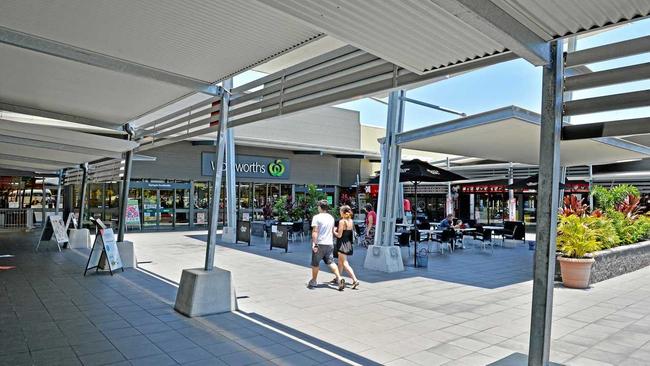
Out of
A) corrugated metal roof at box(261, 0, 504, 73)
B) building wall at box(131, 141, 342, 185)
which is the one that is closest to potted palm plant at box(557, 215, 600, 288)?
corrugated metal roof at box(261, 0, 504, 73)

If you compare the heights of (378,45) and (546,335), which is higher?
(378,45)

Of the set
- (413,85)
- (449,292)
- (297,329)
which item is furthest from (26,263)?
(413,85)

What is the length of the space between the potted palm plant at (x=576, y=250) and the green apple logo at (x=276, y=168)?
18.7m

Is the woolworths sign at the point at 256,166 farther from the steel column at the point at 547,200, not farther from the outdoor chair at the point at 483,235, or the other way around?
the steel column at the point at 547,200

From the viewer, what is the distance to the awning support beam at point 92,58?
403 cm

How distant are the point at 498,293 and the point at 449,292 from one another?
0.85 metres

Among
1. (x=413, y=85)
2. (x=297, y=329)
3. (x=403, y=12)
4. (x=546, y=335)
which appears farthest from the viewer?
(x=297, y=329)

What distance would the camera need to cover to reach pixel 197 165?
912 inches

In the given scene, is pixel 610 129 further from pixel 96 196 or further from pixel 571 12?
pixel 96 196

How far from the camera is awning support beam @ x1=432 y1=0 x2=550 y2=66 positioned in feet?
7.66

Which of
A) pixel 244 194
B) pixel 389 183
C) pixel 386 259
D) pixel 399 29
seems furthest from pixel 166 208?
pixel 399 29

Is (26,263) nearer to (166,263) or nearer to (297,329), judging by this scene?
(166,263)

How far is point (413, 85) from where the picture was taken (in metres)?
4.06

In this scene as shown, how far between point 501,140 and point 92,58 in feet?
25.9
